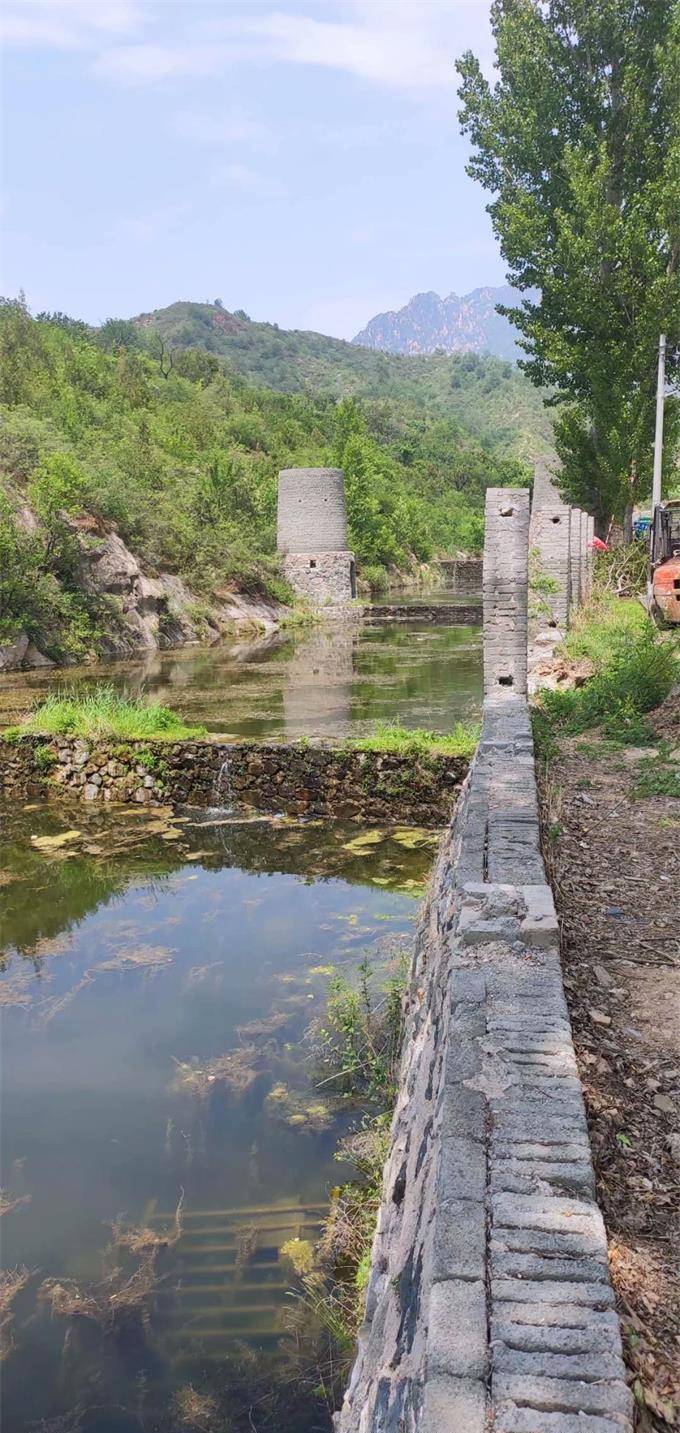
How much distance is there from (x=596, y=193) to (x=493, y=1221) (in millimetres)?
19232

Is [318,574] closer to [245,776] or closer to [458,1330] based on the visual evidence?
[245,776]

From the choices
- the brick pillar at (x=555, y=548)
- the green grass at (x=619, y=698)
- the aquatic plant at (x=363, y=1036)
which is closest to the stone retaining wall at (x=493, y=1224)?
the aquatic plant at (x=363, y=1036)

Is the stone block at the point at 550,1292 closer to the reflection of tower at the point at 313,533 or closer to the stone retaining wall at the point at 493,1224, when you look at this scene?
the stone retaining wall at the point at 493,1224

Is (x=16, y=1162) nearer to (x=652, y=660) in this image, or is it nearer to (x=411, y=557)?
(x=652, y=660)

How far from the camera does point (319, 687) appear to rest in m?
17.5

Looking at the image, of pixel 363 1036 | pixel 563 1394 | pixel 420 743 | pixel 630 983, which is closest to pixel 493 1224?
pixel 563 1394

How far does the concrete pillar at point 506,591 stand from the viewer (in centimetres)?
940

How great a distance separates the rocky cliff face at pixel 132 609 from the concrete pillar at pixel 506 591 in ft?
42.5

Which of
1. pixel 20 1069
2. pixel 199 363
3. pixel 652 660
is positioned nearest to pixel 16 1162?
pixel 20 1069

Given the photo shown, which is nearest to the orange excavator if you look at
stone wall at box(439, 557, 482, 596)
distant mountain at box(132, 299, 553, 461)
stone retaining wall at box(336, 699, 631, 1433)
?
stone retaining wall at box(336, 699, 631, 1433)

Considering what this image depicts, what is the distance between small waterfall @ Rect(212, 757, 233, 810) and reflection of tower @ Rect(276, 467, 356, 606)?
24.0 m

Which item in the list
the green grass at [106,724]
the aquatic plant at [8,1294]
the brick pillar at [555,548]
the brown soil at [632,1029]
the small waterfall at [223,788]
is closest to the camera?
the brown soil at [632,1029]

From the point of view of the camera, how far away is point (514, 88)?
19.0 m

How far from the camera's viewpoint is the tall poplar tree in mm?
17750
